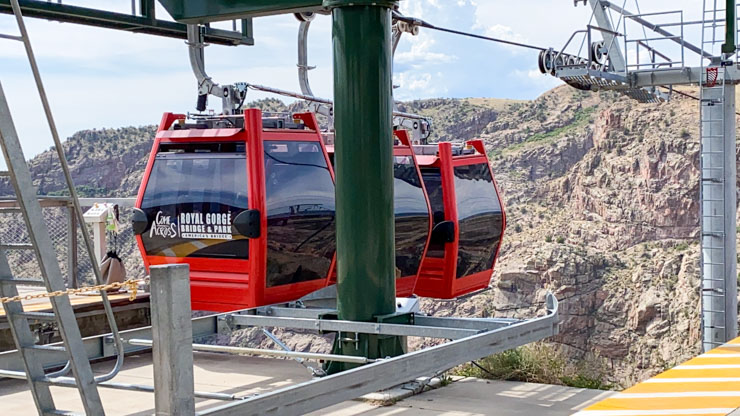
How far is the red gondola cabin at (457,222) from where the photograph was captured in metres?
10.7

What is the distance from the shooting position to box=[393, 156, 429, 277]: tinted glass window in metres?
9.98

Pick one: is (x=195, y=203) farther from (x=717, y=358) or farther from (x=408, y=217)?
(x=717, y=358)

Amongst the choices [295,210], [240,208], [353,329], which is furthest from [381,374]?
[295,210]

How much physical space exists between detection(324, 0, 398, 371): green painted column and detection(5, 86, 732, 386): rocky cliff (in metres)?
33.2

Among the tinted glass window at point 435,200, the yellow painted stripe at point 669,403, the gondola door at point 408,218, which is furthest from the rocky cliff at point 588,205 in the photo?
the yellow painted stripe at point 669,403

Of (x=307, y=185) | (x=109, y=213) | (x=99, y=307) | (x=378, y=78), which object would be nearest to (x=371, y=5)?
(x=378, y=78)

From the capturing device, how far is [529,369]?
29.1 feet

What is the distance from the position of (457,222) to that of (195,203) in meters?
3.35

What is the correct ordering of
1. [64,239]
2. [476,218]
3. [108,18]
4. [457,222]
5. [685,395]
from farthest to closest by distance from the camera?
[64,239]
[476,218]
[457,222]
[108,18]
[685,395]

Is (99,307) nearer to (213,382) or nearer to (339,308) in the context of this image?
(213,382)

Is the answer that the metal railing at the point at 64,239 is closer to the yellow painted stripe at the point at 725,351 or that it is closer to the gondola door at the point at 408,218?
the gondola door at the point at 408,218

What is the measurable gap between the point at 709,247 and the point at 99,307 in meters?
8.02

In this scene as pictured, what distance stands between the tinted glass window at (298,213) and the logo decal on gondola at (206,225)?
38 centimetres

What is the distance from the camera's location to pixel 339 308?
7.59m
